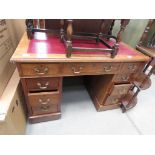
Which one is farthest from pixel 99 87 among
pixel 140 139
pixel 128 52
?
pixel 140 139

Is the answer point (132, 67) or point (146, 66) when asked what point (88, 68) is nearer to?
point (132, 67)

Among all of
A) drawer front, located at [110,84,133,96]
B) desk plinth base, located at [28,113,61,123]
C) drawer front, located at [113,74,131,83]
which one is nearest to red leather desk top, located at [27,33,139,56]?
drawer front, located at [113,74,131,83]

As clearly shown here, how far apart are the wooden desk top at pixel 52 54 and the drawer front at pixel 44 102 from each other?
0.37 metres

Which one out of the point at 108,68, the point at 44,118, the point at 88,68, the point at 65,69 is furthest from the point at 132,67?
the point at 44,118

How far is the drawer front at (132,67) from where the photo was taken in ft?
3.79

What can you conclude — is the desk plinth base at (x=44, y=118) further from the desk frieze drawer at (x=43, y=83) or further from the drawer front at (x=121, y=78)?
the drawer front at (x=121, y=78)

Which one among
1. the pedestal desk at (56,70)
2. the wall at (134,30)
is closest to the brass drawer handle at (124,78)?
the pedestal desk at (56,70)

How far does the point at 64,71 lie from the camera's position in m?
0.99

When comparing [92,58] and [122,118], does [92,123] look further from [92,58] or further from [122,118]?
[92,58]

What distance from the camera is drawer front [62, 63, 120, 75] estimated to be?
0.98 metres

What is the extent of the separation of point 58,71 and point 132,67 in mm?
696

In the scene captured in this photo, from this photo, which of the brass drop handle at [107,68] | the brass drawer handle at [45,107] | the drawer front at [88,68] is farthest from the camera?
the brass drawer handle at [45,107]
